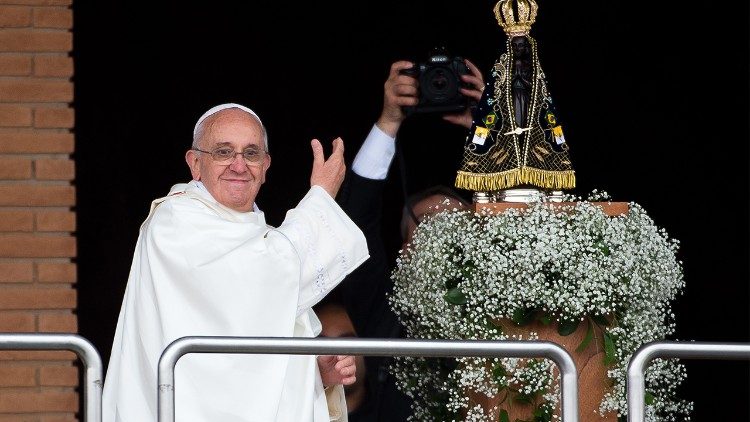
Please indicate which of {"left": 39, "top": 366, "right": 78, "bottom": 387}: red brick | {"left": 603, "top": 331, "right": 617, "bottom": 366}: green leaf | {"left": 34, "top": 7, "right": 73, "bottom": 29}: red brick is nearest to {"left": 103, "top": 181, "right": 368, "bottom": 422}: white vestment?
{"left": 603, "top": 331, "right": 617, "bottom": 366}: green leaf

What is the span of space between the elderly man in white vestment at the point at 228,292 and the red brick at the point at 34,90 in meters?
1.48

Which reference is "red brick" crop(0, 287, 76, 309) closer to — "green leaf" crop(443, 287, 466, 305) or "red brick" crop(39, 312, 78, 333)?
"red brick" crop(39, 312, 78, 333)

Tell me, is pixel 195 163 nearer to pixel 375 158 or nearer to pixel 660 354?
pixel 375 158

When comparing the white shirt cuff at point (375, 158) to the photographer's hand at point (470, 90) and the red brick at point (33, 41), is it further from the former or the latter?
the red brick at point (33, 41)

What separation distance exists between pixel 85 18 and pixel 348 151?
1430 mm

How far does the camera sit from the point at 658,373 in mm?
5902

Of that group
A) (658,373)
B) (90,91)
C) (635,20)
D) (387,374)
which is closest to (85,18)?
(90,91)

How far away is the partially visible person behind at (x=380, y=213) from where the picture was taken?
23.0ft

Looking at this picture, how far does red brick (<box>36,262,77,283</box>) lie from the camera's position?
7000 millimetres

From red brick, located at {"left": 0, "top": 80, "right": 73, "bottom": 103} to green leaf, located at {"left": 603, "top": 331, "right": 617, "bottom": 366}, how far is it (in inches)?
100

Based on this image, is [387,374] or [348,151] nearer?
[387,374]

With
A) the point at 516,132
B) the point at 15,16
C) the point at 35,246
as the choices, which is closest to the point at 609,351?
the point at 516,132

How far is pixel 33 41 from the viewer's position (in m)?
7.03

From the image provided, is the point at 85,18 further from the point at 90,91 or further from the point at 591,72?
the point at 591,72
